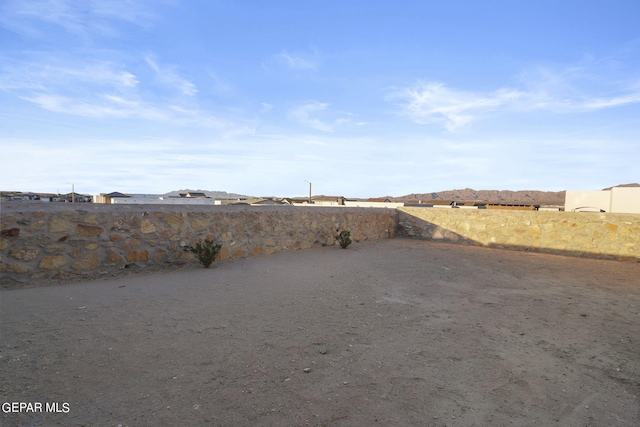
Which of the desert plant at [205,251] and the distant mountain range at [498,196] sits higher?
the distant mountain range at [498,196]

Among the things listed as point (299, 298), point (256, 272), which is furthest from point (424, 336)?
point (256, 272)

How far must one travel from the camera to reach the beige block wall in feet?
32.6

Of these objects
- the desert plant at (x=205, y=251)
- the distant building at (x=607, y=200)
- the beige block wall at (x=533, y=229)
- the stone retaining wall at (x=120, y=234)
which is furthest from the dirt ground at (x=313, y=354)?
the distant building at (x=607, y=200)

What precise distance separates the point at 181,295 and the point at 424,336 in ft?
10.4

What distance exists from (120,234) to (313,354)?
4.40 m

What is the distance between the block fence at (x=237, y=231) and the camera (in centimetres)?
524

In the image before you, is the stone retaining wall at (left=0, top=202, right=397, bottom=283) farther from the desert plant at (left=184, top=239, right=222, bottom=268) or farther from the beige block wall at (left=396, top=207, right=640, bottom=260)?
the beige block wall at (left=396, top=207, right=640, bottom=260)

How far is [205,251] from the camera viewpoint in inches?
263

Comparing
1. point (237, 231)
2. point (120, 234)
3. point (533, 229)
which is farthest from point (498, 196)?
point (120, 234)

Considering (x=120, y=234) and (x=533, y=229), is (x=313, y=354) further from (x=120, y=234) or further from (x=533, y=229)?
(x=533, y=229)

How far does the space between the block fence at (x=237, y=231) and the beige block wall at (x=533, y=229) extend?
2 cm

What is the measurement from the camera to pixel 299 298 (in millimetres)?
5031

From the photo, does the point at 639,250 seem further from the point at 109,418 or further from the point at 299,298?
the point at 109,418

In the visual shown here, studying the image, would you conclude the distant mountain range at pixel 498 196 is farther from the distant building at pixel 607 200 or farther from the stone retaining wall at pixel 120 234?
the stone retaining wall at pixel 120 234
